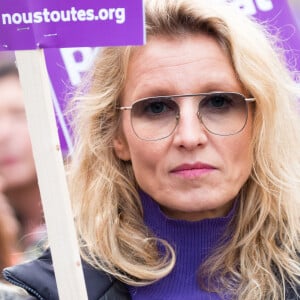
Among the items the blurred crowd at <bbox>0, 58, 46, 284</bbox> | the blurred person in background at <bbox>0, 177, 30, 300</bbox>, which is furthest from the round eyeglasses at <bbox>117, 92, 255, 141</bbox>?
the blurred crowd at <bbox>0, 58, 46, 284</bbox>

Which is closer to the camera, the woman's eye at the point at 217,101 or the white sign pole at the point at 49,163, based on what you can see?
the white sign pole at the point at 49,163

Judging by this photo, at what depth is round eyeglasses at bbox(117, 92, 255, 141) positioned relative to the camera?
90.4 inches

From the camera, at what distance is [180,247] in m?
2.42

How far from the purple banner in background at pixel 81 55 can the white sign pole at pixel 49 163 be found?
95 centimetres

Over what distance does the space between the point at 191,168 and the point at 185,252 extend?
9.9 inches

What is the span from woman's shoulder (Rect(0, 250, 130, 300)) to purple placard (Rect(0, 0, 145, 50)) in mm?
622

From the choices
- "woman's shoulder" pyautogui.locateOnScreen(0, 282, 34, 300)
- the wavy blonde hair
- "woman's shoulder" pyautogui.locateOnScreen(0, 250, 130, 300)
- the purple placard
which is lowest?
"woman's shoulder" pyautogui.locateOnScreen(0, 282, 34, 300)

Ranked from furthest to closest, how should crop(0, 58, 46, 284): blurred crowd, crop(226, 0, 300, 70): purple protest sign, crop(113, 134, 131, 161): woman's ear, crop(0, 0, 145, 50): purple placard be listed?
crop(0, 58, 46, 284): blurred crowd → crop(226, 0, 300, 70): purple protest sign → crop(113, 134, 131, 161): woman's ear → crop(0, 0, 145, 50): purple placard

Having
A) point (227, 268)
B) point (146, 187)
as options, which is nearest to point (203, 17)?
point (146, 187)

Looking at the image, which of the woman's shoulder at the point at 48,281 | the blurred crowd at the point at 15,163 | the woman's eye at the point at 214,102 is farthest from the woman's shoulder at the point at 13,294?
the blurred crowd at the point at 15,163

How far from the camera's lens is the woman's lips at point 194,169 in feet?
7.49

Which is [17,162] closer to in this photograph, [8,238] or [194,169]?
[8,238]

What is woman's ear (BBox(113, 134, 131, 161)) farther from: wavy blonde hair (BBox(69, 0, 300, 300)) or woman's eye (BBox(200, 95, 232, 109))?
woman's eye (BBox(200, 95, 232, 109))

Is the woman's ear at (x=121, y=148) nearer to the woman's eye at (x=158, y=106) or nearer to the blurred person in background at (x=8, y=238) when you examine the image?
the woman's eye at (x=158, y=106)
